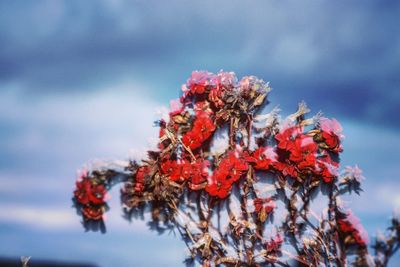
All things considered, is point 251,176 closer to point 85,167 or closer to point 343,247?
point 343,247

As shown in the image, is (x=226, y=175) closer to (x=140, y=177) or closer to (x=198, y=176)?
(x=198, y=176)

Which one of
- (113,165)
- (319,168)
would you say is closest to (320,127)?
(319,168)

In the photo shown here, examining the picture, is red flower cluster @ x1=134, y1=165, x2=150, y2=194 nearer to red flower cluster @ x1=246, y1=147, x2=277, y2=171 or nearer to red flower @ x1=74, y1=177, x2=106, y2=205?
red flower @ x1=74, y1=177, x2=106, y2=205

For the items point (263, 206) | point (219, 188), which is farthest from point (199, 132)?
point (263, 206)

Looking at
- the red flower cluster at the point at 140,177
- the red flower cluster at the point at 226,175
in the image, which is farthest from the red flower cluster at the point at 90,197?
the red flower cluster at the point at 226,175

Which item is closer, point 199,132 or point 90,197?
point 199,132

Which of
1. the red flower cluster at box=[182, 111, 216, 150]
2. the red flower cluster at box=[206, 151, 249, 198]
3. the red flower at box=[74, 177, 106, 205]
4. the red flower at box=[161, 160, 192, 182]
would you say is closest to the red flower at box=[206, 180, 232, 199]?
the red flower cluster at box=[206, 151, 249, 198]

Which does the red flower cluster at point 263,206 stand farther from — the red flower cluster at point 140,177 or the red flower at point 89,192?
the red flower at point 89,192
